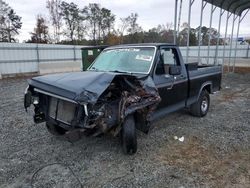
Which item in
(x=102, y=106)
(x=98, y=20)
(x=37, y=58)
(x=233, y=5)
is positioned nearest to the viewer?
(x=102, y=106)

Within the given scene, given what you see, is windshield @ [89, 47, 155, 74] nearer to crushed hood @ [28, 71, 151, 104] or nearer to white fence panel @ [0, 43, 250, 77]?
crushed hood @ [28, 71, 151, 104]

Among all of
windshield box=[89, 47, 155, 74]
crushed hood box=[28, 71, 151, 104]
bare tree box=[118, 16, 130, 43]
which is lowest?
crushed hood box=[28, 71, 151, 104]

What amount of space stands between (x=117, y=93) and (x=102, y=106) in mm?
414

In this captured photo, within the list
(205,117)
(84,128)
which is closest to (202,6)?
(205,117)

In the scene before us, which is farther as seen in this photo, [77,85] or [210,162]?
[210,162]

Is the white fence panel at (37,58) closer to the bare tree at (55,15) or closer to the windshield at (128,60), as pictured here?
the windshield at (128,60)

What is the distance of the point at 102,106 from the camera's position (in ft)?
10.7

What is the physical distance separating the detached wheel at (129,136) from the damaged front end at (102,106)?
16cm

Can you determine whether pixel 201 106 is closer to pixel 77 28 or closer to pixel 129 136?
pixel 129 136

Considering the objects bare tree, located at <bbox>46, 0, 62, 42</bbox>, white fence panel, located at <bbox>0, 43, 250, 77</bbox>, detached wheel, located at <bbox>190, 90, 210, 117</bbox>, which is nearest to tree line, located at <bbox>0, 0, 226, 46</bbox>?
bare tree, located at <bbox>46, 0, 62, 42</bbox>

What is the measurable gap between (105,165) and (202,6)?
1235 cm

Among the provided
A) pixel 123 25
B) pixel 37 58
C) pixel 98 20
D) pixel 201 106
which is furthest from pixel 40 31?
pixel 201 106

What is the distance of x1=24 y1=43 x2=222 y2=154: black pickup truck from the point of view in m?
3.16

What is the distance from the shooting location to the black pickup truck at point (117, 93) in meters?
3.16
